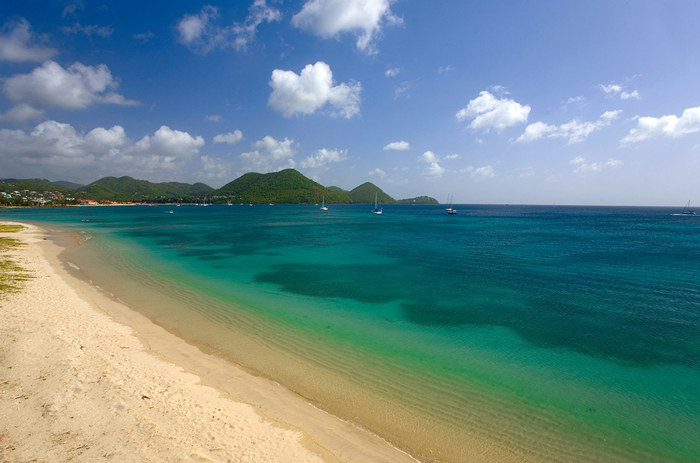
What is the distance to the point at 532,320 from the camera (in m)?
14.8

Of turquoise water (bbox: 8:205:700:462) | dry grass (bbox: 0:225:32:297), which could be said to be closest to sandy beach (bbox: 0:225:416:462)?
turquoise water (bbox: 8:205:700:462)

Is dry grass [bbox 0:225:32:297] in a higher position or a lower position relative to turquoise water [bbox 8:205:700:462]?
higher

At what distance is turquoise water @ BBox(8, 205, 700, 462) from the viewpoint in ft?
24.3

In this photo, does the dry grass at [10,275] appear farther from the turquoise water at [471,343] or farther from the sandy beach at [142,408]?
the sandy beach at [142,408]

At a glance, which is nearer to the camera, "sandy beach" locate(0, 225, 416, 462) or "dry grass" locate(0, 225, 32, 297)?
"sandy beach" locate(0, 225, 416, 462)

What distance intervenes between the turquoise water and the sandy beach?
3.00ft

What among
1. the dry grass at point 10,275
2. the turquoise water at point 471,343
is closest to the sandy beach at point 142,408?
the turquoise water at point 471,343

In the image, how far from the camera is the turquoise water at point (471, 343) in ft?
24.3

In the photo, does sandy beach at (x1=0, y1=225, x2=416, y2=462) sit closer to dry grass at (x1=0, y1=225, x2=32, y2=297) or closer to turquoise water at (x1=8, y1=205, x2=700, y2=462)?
turquoise water at (x1=8, y1=205, x2=700, y2=462)

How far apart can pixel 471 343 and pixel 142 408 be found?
11.0 metres

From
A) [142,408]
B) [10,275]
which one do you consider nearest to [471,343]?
[142,408]

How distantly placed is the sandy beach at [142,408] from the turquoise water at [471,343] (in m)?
0.92

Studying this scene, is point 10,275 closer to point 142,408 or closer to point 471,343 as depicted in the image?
point 142,408

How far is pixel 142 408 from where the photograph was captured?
688 cm
